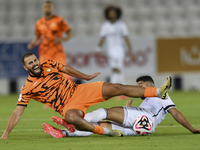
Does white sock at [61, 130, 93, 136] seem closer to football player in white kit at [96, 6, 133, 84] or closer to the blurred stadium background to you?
football player in white kit at [96, 6, 133, 84]

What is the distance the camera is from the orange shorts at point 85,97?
5.02 m

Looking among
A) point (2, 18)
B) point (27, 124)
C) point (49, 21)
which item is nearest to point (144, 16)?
point (2, 18)

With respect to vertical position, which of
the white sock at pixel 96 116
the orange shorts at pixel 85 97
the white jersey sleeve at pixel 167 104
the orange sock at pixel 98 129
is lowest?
the orange sock at pixel 98 129

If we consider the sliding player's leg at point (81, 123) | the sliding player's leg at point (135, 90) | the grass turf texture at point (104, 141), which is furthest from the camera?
the sliding player's leg at point (135, 90)

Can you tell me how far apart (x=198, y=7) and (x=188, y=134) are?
1171cm

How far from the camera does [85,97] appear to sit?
510 cm

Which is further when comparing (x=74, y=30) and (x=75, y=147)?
(x=74, y=30)

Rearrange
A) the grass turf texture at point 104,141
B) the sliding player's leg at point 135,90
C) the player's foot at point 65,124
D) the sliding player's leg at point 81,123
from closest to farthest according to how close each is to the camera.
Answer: the grass turf texture at point 104,141
the sliding player's leg at point 81,123
the sliding player's leg at point 135,90
the player's foot at point 65,124

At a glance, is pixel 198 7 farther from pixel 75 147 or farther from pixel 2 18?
pixel 75 147

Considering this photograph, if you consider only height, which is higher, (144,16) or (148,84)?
(144,16)

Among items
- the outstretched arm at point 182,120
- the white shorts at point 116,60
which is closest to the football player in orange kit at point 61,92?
the outstretched arm at point 182,120

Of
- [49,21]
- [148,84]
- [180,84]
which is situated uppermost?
[49,21]

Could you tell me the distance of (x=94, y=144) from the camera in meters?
4.36

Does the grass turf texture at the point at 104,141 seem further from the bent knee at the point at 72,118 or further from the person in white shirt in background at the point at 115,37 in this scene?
the person in white shirt in background at the point at 115,37
